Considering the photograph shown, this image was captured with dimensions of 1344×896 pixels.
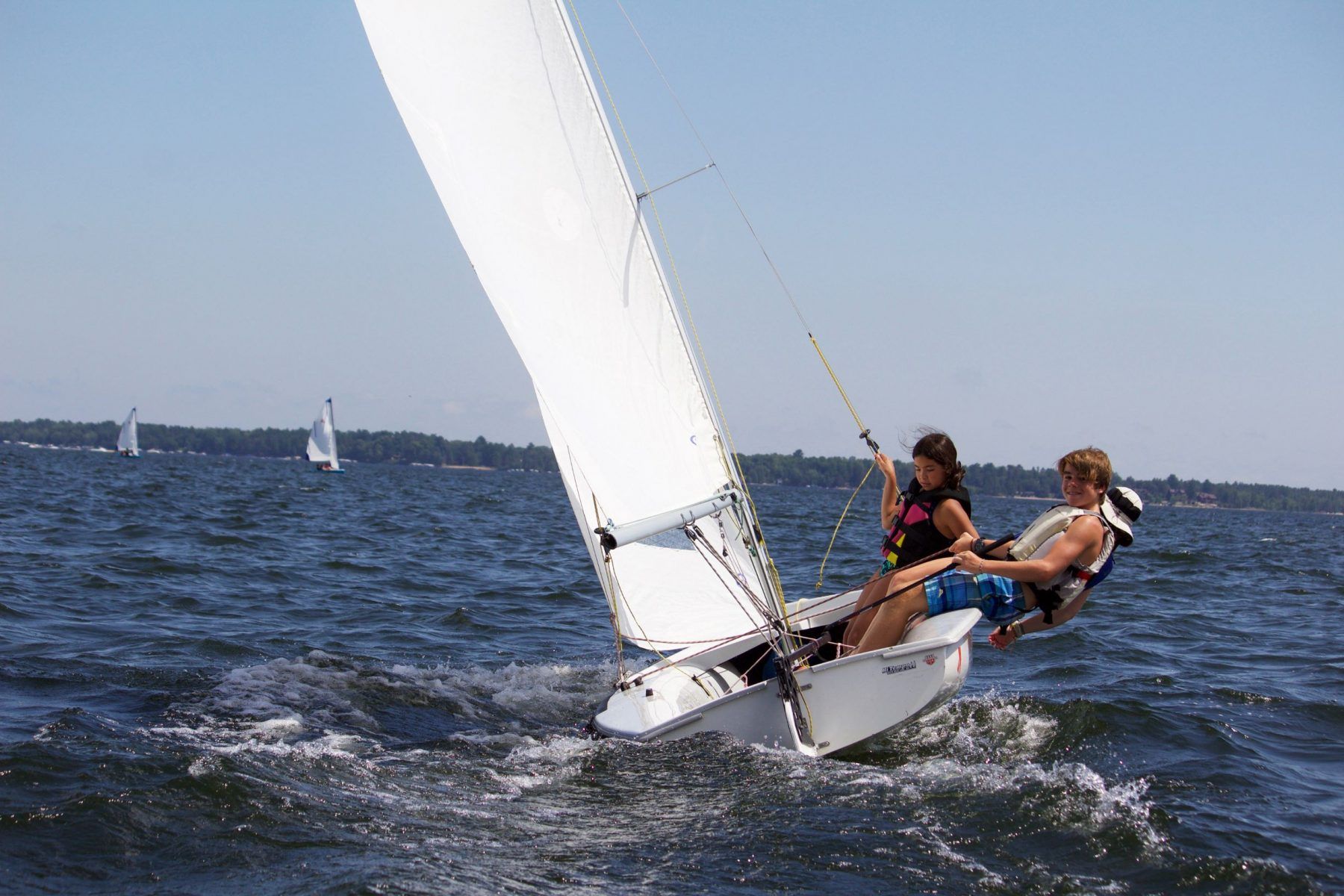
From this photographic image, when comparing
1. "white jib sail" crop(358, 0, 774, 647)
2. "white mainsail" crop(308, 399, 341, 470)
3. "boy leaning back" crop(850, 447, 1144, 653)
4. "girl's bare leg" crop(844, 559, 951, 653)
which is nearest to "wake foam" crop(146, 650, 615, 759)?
"white jib sail" crop(358, 0, 774, 647)

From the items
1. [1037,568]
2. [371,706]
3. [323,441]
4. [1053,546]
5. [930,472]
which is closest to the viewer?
[1037,568]

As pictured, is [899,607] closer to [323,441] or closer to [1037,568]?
[1037,568]

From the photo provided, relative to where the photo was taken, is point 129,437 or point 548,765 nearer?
point 548,765

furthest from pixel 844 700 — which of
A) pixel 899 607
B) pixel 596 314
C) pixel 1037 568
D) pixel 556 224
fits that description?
pixel 556 224

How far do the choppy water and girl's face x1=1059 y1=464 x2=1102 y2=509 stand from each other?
1.31 m

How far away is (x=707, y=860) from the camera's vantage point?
13.1 ft

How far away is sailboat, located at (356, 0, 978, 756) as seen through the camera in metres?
5.31

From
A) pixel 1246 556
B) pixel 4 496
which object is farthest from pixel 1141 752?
pixel 4 496

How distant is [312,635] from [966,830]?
19.2ft

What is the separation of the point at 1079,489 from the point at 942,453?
26.8 inches

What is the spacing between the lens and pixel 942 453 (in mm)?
5453

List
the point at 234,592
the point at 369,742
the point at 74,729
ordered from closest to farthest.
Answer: the point at 74,729
the point at 369,742
the point at 234,592

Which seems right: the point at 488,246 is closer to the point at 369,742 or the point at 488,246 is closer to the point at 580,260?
the point at 580,260

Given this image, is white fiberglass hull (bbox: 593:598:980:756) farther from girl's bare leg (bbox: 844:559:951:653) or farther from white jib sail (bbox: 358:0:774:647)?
white jib sail (bbox: 358:0:774:647)
